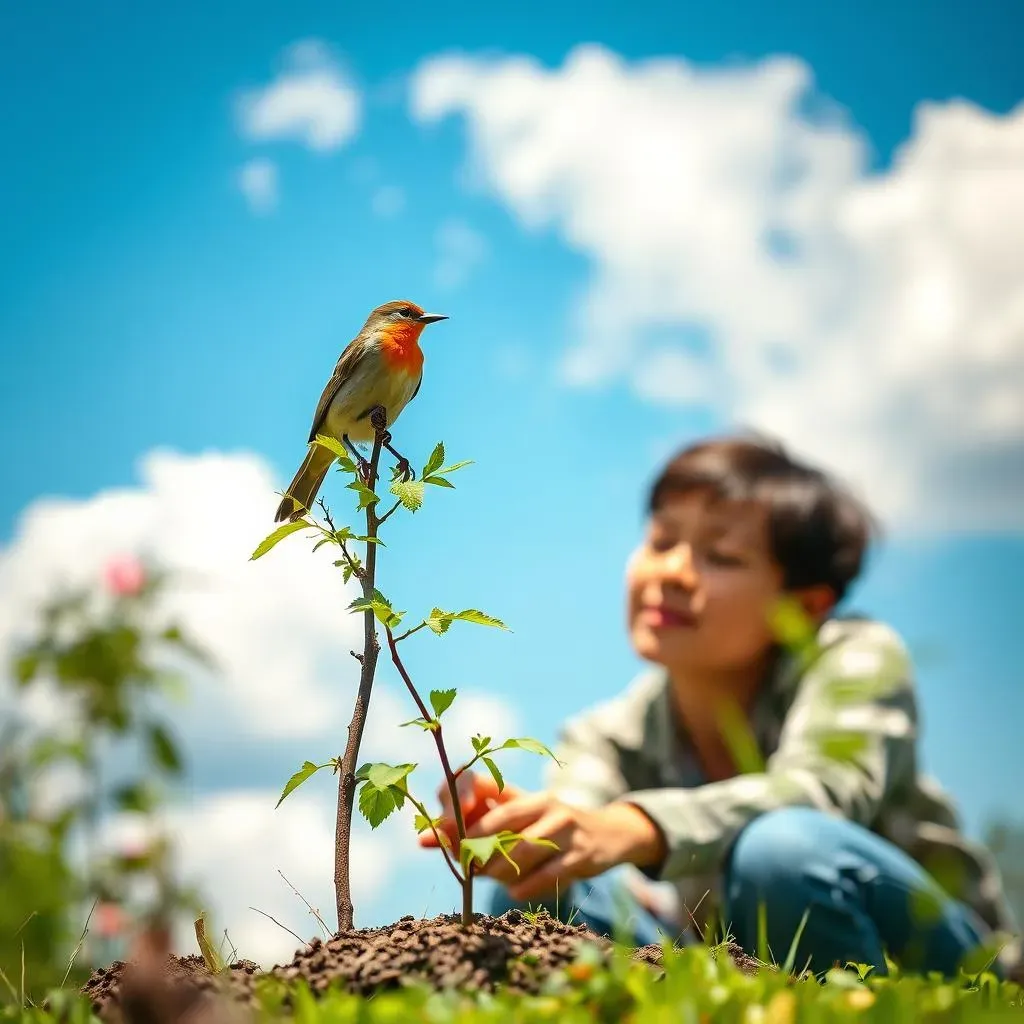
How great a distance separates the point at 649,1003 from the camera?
156 centimetres

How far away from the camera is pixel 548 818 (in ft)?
8.84

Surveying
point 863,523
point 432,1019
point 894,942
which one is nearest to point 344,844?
point 432,1019

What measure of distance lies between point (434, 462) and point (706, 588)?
2.21m

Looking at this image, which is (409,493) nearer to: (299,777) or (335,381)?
(299,777)

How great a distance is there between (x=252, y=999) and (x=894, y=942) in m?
2.32

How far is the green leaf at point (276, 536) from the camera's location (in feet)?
6.41

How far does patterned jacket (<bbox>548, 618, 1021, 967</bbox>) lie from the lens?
3135mm

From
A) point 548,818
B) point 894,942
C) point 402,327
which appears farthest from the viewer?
point 894,942

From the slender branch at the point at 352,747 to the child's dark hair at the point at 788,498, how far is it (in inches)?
94.4

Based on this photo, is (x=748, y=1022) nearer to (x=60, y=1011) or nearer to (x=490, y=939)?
(x=490, y=939)

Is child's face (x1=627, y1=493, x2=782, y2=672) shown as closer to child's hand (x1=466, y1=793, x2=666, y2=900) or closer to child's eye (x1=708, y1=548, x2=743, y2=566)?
child's eye (x1=708, y1=548, x2=743, y2=566)

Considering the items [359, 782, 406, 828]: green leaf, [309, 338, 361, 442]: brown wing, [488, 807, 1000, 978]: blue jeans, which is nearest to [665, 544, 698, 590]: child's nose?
[488, 807, 1000, 978]: blue jeans

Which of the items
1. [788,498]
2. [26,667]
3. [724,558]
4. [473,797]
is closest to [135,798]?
[26,667]

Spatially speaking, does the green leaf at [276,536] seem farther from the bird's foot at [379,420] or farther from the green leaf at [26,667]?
the green leaf at [26,667]
